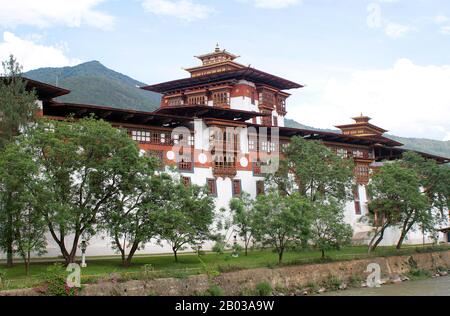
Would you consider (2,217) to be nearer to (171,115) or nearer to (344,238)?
(171,115)

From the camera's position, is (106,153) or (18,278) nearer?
(18,278)

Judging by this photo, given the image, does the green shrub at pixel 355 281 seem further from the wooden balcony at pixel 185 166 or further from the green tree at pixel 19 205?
the green tree at pixel 19 205

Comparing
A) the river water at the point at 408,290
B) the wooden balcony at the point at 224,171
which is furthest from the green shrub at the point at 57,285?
the wooden balcony at the point at 224,171

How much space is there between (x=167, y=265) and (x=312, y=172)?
57.4ft

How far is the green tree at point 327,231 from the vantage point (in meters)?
36.6

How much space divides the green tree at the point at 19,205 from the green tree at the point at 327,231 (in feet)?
57.2

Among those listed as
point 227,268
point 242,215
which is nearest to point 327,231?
point 242,215

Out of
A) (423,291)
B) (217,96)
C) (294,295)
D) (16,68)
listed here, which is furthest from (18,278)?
(217,96)

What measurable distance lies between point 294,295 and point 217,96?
29.8m

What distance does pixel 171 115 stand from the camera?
43.6 meters

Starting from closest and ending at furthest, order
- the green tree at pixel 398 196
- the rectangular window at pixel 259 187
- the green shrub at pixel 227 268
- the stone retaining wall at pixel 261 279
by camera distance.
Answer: the stone retaining wall at pixel 261 279 → the green shrub at pixel 227 268 → the green tree at pixel 398 196 → the rectangular window at pixel 259 187

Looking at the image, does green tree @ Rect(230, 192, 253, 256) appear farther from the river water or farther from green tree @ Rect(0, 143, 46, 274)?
green tree @ Rect(0, 143, 46, 274)

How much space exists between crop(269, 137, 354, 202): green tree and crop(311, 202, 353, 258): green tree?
787 cm

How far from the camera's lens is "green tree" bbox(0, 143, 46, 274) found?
2738 cm
